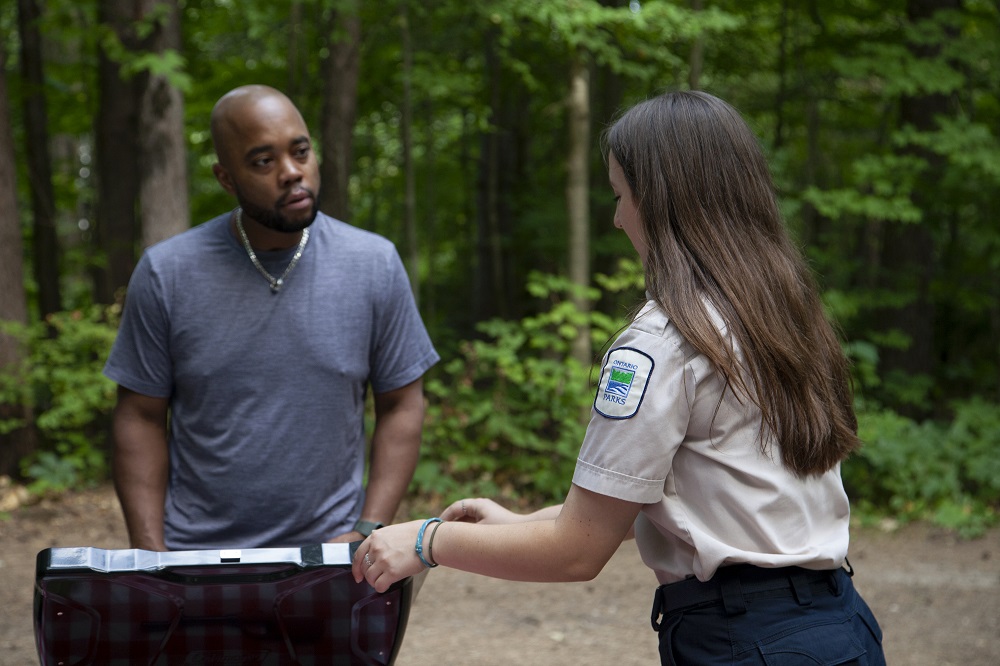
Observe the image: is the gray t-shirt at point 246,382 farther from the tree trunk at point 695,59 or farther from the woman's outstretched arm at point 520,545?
the tree trunk at point 695,59

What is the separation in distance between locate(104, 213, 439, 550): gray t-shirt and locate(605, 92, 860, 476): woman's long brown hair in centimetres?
118

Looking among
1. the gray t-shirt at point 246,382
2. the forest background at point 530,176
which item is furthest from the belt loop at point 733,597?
the forest background at point 530,176

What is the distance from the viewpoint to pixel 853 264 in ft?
31.8

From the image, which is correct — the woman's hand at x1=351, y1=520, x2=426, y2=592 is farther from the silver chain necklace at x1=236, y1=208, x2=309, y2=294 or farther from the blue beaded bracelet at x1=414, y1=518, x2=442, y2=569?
the silver chain necklace at x1=236, y1=208, x2=309, y2=294

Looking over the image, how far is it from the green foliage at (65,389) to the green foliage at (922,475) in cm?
597

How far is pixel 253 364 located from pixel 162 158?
18.4ft

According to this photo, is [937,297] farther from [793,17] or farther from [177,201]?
[177,201]

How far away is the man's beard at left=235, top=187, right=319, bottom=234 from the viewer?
2598mm

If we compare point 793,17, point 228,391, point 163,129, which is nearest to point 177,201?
point 163,129

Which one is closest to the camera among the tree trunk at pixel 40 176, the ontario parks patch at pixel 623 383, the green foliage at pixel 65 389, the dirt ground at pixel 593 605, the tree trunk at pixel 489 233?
the ontario parks patch at pixel 623 383

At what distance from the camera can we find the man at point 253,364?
2.56 m

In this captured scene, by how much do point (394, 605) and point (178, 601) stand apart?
41cm

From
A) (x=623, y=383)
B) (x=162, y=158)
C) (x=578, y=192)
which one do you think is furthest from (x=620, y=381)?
(x=162, y=158)

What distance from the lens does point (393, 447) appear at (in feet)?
9.10
